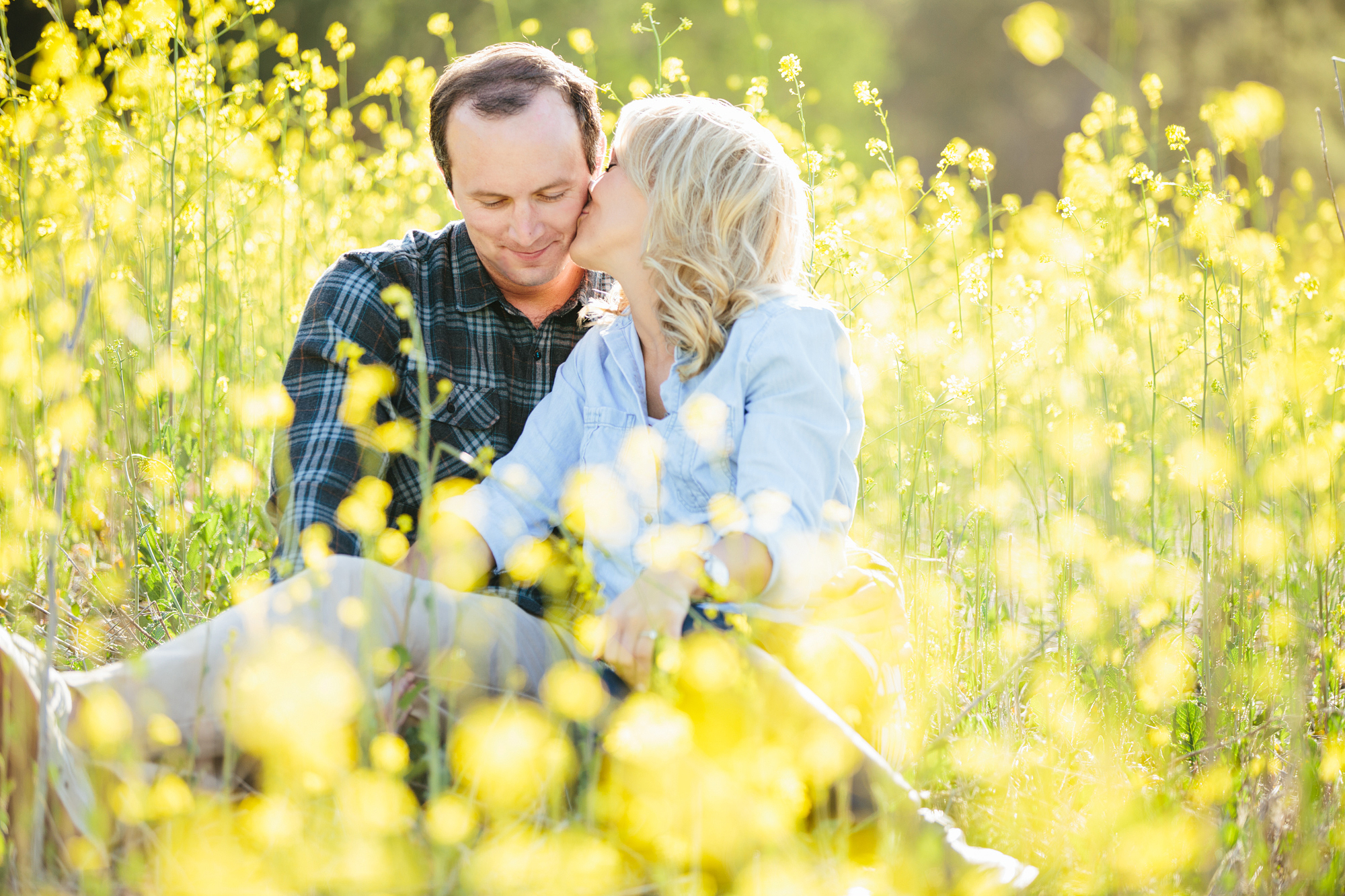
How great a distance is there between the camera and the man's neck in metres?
Answer: 2.15

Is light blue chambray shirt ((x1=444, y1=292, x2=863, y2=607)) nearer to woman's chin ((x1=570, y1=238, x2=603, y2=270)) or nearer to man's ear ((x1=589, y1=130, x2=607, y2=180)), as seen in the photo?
woman's chin ((x1=570, y1=238, x2=603, y2=270))

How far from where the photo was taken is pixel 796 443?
158cm

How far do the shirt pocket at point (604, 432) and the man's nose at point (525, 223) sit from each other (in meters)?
0.35

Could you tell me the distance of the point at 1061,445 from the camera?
6.63ft

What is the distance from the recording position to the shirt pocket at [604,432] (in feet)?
6.01

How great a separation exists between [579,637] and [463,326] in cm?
79

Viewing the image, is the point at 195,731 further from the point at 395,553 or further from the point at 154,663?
the point at 395,553

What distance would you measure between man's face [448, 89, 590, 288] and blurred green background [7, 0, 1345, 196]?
284 inches

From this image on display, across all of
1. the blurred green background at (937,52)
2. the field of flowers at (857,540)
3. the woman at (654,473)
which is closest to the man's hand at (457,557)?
the woman at (654,473)

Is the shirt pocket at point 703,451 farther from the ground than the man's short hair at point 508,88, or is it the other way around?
the man's short hair at point 508,88

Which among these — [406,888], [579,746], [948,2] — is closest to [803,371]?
[579,746]

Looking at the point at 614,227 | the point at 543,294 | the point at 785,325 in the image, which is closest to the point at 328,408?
the point at 543,294

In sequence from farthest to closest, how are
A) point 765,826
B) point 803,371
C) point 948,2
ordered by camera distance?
point 948,2 < point 803,371 < point 765,826

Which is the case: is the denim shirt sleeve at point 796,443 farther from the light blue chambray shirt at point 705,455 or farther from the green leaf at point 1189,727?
the green leaf at point 1189,727
